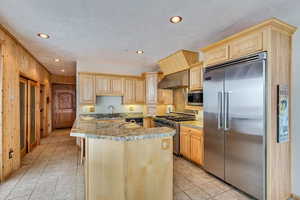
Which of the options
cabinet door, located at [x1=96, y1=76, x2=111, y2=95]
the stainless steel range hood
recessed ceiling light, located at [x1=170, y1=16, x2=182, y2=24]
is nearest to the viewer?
recessed ceiling light, located at [x1=170, y1=16, x2=182, y2=24]

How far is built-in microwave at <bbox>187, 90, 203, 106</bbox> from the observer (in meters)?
3.42

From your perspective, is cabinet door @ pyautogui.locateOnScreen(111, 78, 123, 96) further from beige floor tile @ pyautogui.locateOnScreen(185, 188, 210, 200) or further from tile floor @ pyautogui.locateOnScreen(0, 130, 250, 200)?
beige floor tile @ pyautogui.locateOnScreen(185, 188, 210, 200)

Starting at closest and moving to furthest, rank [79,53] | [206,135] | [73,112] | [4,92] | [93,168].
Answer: [93,168] < [4,92] < [206,135] < [79,53] < [73,112]

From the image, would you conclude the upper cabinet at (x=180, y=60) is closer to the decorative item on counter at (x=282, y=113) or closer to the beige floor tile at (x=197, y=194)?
the decorative item on counter at (x=282, y=113)

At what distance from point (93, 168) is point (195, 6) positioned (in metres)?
2.43

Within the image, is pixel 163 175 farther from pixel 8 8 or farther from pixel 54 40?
pixel 54 40

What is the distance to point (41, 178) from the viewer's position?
2.79 metres

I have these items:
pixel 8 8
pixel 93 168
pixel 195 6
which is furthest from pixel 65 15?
pixel 93 168

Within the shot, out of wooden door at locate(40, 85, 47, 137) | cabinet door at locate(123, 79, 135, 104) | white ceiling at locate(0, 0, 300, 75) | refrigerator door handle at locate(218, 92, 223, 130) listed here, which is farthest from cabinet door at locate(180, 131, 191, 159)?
wooden door at locate(40, 85, 47, 137)

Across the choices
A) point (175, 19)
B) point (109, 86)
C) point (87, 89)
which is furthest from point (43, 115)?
point (175, 19)

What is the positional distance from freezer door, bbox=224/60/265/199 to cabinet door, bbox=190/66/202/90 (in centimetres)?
92

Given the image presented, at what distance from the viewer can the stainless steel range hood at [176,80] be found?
12.8 feet

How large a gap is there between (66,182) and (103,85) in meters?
2.92

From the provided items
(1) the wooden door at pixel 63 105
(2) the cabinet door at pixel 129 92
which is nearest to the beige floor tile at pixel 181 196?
(2) the cabinet door at pixel 129 92
